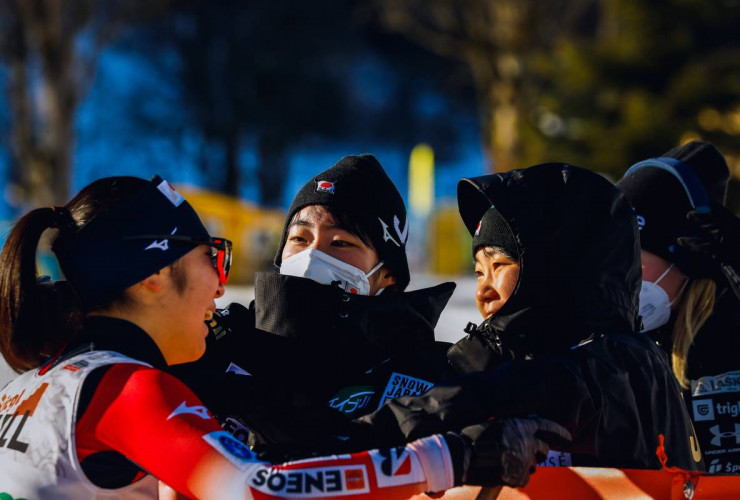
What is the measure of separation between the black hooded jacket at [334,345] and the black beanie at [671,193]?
1.02m

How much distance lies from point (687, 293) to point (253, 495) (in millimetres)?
2213

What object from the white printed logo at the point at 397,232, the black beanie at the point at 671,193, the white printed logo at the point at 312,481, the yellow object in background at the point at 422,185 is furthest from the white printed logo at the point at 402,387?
the yellow object in background at the point at 422,185

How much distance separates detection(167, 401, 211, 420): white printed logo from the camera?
186 centimetres

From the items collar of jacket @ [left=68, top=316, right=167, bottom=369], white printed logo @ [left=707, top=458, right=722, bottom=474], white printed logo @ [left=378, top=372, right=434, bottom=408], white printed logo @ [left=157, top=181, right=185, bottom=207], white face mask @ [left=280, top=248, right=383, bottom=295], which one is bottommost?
white printed logo @ [left=707, top=458, right=722, bottom=474]

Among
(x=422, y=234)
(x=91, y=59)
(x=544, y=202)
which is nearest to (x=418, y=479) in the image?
(x=544, y=202)

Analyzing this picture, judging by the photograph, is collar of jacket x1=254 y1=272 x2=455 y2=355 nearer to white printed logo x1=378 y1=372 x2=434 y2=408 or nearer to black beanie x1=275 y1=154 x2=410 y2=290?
white printed logo x1=378 y1=372 x2=434 y2=408

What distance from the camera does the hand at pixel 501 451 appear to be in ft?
6.22

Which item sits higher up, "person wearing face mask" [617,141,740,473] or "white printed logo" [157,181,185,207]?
"white printed logo" [157,181,185,207]

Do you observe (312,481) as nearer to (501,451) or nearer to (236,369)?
(501,451)

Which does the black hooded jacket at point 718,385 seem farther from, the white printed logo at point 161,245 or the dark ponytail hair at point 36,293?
the dark ponytail hair at point 36,293

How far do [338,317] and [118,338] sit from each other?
896mm

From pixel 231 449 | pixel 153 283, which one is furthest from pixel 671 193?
pixel 231 449

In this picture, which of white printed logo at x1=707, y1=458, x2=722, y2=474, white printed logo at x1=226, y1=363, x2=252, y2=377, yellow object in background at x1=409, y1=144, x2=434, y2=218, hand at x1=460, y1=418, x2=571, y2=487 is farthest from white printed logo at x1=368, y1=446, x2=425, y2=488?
yellow object in background at x1=409, y1=144, x2=434, y2=218

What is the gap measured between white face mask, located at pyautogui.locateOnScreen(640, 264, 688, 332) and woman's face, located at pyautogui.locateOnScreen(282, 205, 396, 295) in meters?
1.08
